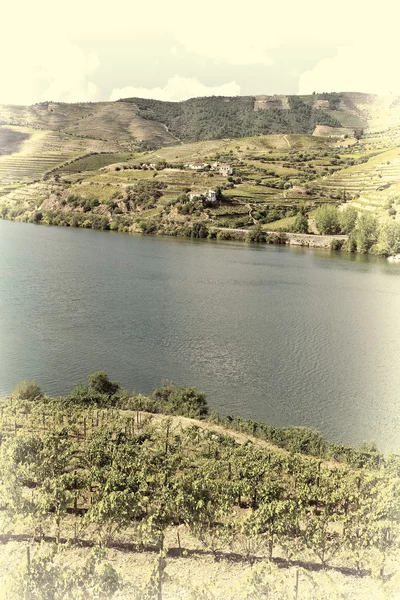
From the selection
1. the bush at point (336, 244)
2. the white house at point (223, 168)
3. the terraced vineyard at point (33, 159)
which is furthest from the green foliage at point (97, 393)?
the terraced vineyard at point (33, 159)

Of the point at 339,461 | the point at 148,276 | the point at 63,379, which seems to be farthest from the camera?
the point at 148,276

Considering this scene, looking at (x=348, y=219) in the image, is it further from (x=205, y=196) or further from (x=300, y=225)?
(x=205, y=196)

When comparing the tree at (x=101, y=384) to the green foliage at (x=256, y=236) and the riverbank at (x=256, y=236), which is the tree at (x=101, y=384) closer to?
the riverbank at (x=256, y=236)

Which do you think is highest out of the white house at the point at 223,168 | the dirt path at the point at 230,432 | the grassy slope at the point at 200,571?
the white house at the point at 223,168

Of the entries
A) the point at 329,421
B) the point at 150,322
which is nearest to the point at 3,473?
the point at 329,421

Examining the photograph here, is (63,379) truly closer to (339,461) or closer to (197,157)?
(339,461)

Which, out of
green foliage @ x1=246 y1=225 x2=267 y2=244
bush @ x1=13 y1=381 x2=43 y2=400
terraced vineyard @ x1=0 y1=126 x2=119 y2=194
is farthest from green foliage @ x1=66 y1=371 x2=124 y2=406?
terraced vineyard @ x1=0 y1=126 x2=119 y2=194
